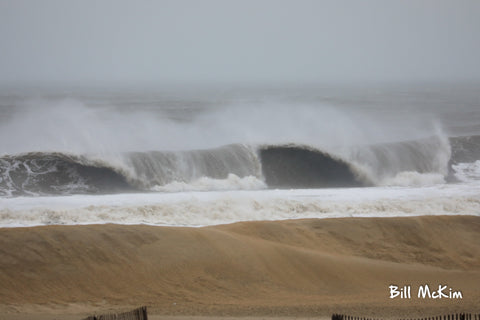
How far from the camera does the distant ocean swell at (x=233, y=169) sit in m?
16.9

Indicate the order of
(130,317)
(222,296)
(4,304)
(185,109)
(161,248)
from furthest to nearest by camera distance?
1. (185,109)
2. (161,248)
3. (222,296)
4. (4,304)
5. (130,317)

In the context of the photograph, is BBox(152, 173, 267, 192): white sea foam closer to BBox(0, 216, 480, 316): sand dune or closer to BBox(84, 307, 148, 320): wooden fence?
BBox(0, 216, 480, 316): sand dune

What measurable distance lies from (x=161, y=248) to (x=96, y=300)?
1.80m

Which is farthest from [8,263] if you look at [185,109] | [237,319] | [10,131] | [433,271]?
[185,109]

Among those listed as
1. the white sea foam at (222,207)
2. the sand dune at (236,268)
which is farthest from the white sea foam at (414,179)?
the sand dune at (236,268)

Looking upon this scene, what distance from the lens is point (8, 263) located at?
28.5ft

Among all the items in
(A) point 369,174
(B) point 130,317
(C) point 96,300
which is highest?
(A) point 369,174

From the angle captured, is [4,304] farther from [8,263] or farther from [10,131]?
[10,131]
